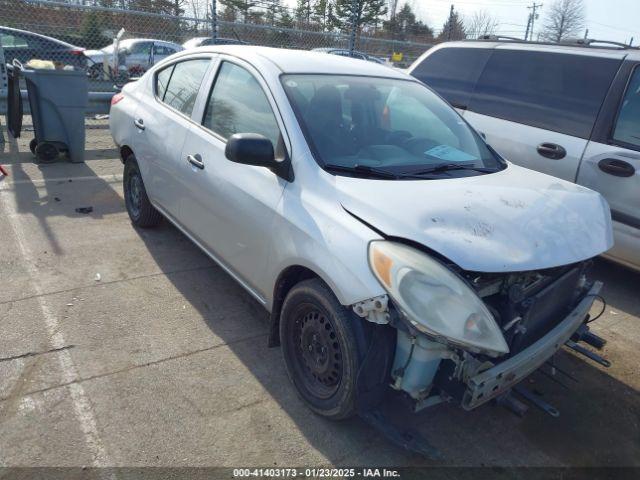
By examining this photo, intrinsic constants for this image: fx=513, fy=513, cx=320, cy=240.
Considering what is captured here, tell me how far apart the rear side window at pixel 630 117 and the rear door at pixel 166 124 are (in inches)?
132

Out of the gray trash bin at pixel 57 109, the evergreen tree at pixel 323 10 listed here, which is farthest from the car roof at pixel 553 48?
the evergreen tree at pixel 323 10

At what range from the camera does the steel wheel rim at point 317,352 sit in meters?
2.55

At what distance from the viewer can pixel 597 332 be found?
153 inches

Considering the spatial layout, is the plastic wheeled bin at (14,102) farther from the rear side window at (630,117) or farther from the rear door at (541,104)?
the rear side window at (630,117)

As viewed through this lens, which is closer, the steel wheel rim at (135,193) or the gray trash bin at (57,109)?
the steel wheel rim at (135,193)

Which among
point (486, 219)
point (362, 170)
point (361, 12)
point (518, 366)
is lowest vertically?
point (518, 366)

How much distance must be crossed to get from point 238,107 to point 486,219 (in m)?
1.80

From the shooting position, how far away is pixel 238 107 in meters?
3.37

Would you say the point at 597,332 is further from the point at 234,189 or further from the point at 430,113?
the point at 234,189

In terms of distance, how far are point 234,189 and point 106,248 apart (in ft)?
6.56

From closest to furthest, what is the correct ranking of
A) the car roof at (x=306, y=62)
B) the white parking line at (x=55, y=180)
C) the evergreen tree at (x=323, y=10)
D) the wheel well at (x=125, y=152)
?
the car roof at (x=306, y=62)
the wheel well at (x=125, y=152)
the white parking line at (x=55, y=180)
the evergreen tree at (x=323, y=10)

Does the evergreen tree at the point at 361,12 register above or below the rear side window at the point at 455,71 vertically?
above

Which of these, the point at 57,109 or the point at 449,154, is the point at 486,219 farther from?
the point at 57,109

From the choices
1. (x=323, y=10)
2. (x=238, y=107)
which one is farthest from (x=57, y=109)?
(x=323, y=10)
